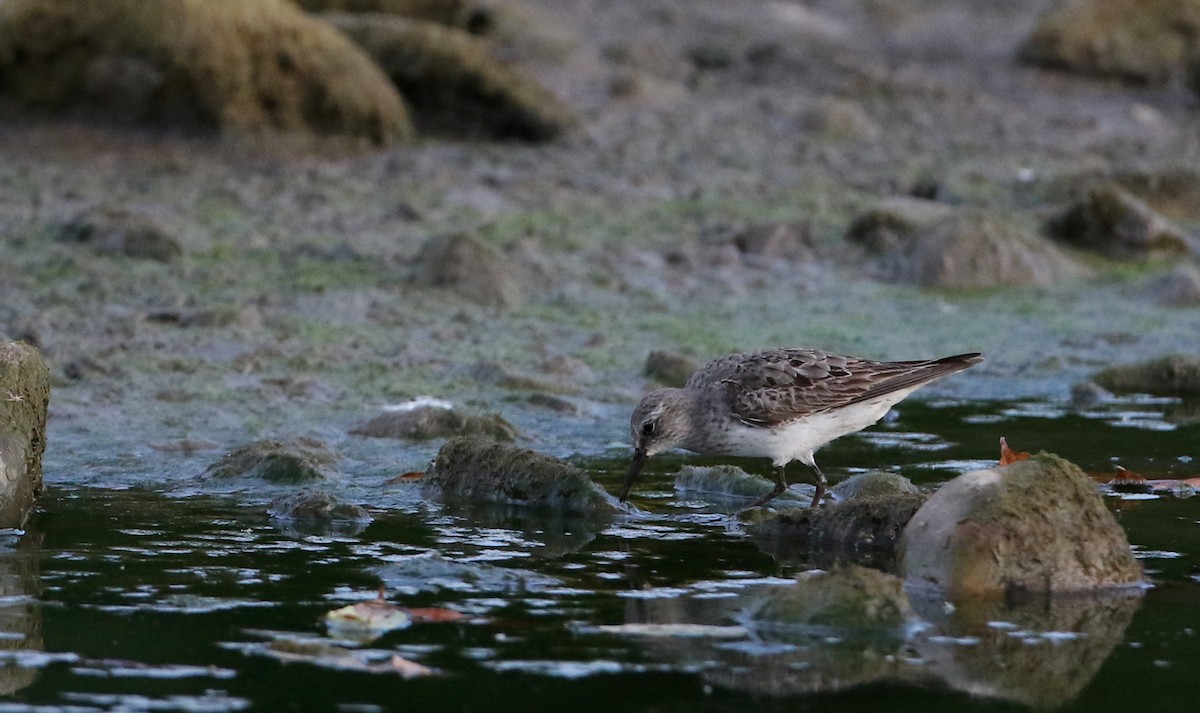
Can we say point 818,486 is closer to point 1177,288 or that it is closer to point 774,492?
point 774,492

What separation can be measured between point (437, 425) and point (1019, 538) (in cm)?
348

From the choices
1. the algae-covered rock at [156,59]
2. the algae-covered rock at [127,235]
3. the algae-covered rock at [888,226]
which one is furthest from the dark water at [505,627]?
the algae-covered rock at [156,59]

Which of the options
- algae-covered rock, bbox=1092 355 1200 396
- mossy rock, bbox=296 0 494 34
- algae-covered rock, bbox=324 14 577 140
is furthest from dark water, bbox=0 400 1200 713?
mossy rock, bbox=296 0 494 34

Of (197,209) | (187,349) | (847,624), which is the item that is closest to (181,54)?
(197,209)

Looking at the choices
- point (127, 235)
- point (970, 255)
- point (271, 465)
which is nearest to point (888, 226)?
point (970, 255)

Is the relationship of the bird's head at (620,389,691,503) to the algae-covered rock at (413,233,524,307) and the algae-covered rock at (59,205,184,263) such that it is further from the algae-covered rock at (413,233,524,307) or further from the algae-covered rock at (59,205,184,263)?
the algae-covered rock at (59,205,184,263)

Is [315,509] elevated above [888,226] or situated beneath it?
situated beneath

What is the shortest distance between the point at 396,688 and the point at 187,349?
18.7 feet

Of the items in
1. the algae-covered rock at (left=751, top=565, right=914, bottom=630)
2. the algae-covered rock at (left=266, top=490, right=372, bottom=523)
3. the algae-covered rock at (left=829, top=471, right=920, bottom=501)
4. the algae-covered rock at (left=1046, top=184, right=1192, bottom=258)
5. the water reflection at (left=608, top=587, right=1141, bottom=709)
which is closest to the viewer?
the water reflection at (left=608, top=587, right=1141, bottom=709)

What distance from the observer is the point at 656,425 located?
7871mm

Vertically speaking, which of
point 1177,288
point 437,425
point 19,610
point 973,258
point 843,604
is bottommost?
point 19,610

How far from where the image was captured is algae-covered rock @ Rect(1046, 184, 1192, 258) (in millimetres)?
14164

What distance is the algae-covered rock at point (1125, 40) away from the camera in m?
21.8

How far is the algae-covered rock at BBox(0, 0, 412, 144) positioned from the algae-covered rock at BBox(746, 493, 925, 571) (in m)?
9.07
